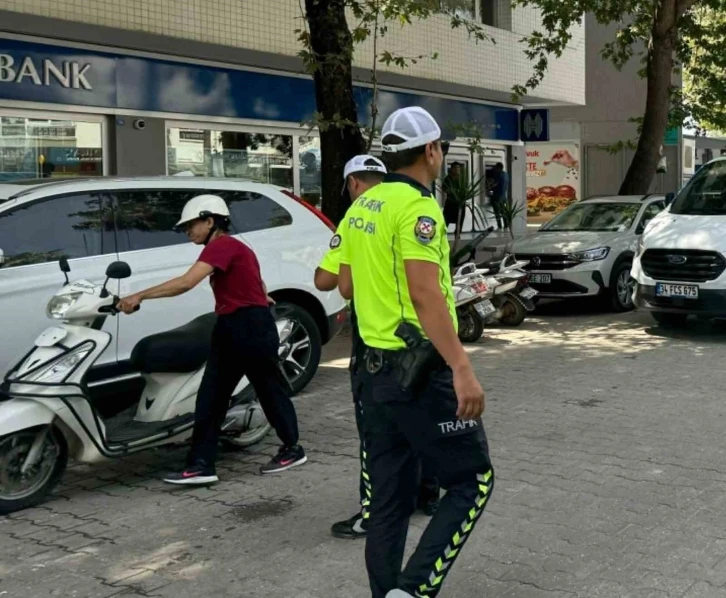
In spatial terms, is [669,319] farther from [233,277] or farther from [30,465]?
[30,465]

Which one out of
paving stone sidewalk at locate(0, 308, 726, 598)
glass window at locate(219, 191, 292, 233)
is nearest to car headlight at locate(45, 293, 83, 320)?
paving stone sidewalk at locate(0, 308, 726, 598)

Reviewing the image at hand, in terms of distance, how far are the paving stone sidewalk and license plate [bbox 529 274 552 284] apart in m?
5.08

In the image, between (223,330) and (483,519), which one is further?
(223,330)

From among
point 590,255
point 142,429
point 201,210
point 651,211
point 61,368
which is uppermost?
point 651,211

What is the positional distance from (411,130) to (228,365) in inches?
99.4

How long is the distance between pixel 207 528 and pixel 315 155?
1237cm

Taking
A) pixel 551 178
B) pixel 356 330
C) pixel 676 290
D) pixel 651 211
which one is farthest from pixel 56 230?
pixel 551 178

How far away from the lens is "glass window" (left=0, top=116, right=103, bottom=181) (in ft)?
39.8

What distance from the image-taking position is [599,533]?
477cm

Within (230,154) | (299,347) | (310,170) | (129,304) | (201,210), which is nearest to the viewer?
(129,304)

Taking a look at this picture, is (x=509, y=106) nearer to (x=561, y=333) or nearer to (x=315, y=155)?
(x=315, y=155)

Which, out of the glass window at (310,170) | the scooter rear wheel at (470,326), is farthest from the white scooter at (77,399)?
the glass window at (310,170)

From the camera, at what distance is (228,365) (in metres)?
5.58

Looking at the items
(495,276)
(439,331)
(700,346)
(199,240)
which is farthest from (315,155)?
(439,331)
